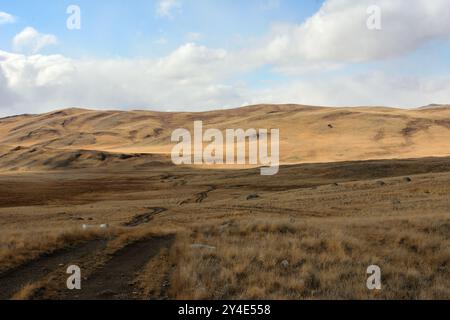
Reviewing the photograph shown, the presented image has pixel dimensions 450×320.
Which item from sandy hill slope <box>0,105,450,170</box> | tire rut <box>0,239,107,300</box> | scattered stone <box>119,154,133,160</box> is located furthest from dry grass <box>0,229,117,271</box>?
scattered stone <box>119,154,133,160</box>

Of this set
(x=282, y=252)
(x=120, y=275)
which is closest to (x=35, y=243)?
(x=120, y=275)

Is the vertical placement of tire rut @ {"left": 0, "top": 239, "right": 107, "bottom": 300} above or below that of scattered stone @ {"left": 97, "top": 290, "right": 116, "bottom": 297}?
above

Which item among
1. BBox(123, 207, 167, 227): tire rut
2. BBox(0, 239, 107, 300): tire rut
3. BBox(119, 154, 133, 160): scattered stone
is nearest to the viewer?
BBox(0, 239, 107, 300): tire rut

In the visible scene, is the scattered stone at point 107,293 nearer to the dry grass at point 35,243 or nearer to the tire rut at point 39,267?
the tire rut at point 39,267

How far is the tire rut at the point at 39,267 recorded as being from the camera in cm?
1231

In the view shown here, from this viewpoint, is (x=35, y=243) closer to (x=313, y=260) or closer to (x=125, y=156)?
(x=313, y=260)

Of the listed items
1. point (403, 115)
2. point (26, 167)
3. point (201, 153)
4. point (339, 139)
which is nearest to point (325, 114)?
point (403, 115)

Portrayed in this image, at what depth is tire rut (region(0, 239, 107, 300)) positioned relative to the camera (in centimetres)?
1231

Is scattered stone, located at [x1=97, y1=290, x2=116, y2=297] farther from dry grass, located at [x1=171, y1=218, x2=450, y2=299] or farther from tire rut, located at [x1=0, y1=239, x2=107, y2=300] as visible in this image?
tire rut, located at [x1=0, y1=239, x2=107, y2=300]
